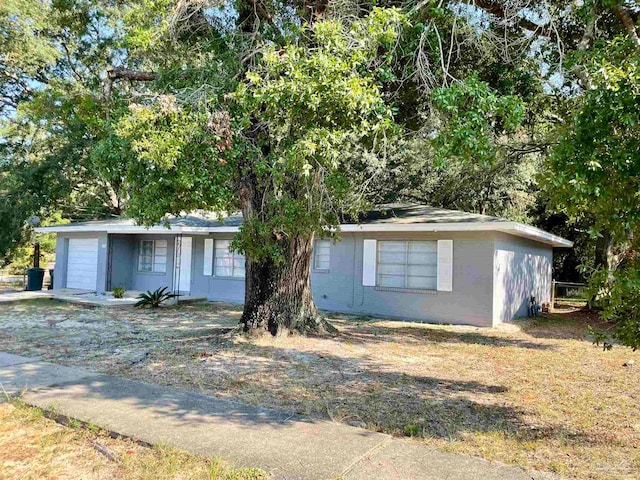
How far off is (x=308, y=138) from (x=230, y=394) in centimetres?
328

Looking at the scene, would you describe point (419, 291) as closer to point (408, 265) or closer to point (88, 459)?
point (408, 265)

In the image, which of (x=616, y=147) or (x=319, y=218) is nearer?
(x=616, y=147)

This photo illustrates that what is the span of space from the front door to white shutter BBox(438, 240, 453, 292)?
358 inches

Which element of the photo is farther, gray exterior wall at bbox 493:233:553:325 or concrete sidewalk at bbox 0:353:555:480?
gray exterior wall at bbox 493:233:553:325

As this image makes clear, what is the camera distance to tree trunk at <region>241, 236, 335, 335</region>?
940 cm

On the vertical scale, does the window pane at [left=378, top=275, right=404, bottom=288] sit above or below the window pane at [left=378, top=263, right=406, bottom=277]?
below

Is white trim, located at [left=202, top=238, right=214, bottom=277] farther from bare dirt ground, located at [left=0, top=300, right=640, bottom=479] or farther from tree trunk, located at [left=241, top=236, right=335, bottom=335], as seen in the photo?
tree trunk, located at [left=241, top=236, right=335, bottom=335]

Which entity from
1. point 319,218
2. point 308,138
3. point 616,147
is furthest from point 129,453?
point 319,218

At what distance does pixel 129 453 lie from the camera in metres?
3.90

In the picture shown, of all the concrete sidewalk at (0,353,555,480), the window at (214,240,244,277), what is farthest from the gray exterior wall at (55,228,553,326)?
the concrete sidewalk at (0,353,555,480)

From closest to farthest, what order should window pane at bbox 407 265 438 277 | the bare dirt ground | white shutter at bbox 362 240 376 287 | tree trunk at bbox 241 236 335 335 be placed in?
the bare dirt ground
tree trunk at bbox 241 236 335 335
window pane at bbox 407 265 438 277
white shutter at bbox 362 240 376 287

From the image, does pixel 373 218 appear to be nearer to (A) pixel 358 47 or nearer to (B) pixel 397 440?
(A) pixel 358 47

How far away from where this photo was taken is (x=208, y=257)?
16891 mm

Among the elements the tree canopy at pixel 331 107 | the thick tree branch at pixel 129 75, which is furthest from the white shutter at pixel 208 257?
the thick tree branch at pixel 129 75
